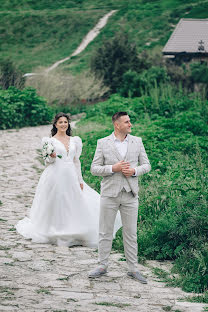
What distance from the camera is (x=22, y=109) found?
21.2m

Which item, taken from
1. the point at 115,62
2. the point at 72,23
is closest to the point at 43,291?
the point at 115,62

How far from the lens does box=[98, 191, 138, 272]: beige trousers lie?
5.80 m

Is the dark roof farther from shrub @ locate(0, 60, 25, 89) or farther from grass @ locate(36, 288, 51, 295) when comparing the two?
grass @ locate(36, 288, 51, 295)

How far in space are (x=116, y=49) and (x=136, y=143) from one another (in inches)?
1033

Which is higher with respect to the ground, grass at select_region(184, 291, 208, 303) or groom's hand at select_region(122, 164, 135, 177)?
groom's hand at select_region(122, 164, 135, 177)

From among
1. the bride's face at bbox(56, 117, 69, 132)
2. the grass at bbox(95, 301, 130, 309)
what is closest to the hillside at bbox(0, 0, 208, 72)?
the bride's face at bbox(56, 117, 69, 132)

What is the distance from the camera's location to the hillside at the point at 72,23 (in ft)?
166

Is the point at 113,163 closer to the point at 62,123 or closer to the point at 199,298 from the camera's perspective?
the point at 199,298

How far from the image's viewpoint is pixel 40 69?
2770 cm

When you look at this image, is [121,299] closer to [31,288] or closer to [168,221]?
[31,288]

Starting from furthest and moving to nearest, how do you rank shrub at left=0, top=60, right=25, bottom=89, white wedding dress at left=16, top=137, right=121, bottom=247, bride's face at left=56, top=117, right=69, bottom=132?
1. shrub at left=0, top=60, right=25, bottom=89
2. bride's face at left=56, top=117, right=69, bottom=132
3. white wedding dress at left=16, top=137, right=121, bottom=247

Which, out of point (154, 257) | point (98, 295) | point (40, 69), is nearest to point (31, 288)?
point (98, 295)

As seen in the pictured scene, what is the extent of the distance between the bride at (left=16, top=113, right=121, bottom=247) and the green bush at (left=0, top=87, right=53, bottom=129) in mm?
12601

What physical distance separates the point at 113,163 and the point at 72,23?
2076 inches
